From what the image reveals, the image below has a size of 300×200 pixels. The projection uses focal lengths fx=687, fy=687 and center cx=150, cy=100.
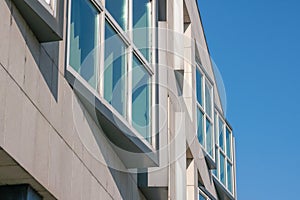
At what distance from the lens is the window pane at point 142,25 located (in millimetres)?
10175

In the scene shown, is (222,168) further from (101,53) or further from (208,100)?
(101,53)

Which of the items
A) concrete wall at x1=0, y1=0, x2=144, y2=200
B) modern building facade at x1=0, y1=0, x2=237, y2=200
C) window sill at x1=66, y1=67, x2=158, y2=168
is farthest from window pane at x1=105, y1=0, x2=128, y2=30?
concrete wall at x1=0, y1=0, x2=144, y2=200

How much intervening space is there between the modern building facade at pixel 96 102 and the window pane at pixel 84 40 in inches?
0.5

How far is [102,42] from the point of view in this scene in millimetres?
8516

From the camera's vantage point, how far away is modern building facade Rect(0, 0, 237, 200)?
19.7 feet

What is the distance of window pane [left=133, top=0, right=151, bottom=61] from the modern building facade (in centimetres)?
2

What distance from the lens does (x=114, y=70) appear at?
9.04m

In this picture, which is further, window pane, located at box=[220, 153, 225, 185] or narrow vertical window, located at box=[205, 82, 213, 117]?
window pane, located at box=[220, 153, 225, 185]

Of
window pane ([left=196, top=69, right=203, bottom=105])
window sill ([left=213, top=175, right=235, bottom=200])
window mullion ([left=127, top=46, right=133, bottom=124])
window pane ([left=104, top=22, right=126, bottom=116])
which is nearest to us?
window pane ([left=104, top=22, right=126, bottom=116])

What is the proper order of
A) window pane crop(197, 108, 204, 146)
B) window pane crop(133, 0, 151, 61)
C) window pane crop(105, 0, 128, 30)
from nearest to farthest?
1. window pane crop(105, 0, 128, 30)
2. window pane crop(133, 0, 151, 61)
3. window pane crop(197, 108, 204, 146)

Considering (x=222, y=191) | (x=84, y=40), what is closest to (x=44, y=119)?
(x=84, y=40)

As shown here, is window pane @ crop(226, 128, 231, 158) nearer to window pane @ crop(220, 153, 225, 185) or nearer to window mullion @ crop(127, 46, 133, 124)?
window pane @ crop(220, 153, 225, 185)

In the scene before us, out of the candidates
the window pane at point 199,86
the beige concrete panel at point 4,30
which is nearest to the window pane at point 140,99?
the beige concrete panel at point 4,30

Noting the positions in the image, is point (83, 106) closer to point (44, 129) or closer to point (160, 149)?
point (44, 129)
